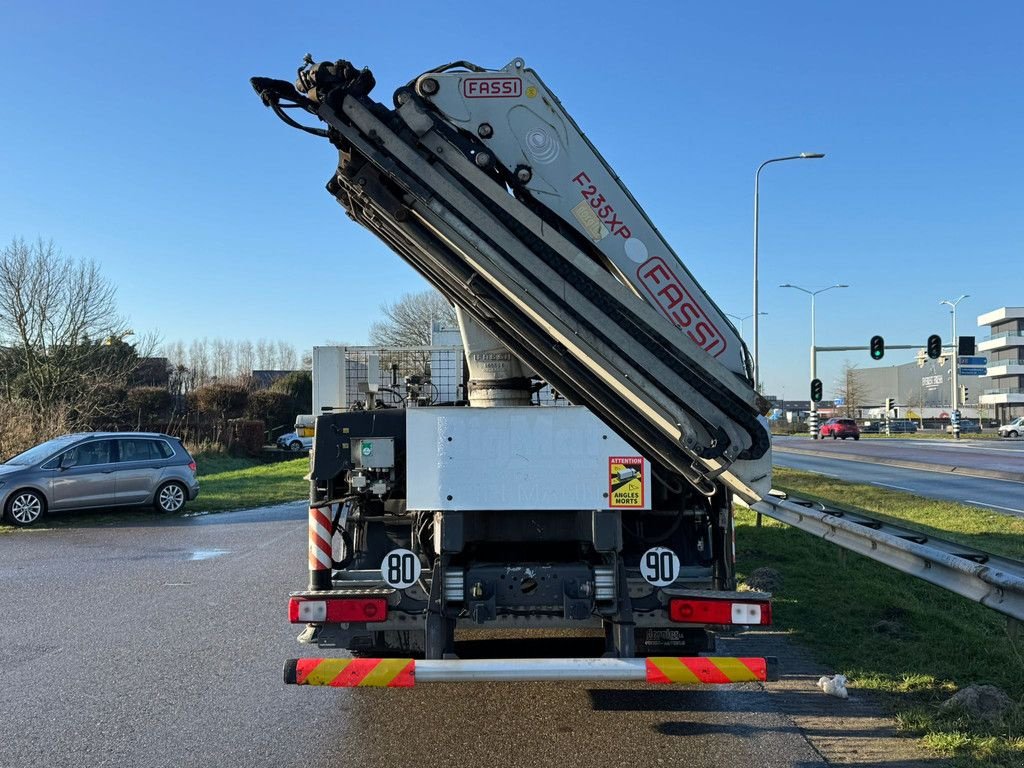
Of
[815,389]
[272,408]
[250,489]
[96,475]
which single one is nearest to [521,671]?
[96,475]

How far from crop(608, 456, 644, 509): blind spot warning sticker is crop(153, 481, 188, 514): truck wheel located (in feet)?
42.2

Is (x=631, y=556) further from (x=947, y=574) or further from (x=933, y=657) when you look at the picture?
(x=933, y=657)

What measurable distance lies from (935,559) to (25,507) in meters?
14.1

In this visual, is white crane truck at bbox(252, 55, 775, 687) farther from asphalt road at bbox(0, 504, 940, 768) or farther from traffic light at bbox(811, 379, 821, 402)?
traffic light at bbox(811, 379, 821, 402)

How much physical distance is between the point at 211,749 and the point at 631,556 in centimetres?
258

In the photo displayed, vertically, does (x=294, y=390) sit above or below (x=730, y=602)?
above

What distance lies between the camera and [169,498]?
1519cm

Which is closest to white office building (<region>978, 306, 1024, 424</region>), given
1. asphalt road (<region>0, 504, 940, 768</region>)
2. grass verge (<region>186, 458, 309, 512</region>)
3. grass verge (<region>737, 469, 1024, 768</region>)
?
grass verge (<region>186, 458, 309, 512</region>)

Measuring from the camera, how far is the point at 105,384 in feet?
79.4

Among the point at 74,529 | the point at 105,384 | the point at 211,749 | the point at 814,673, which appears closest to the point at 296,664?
the point at 211,749

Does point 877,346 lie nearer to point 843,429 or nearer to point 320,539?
point 843,429

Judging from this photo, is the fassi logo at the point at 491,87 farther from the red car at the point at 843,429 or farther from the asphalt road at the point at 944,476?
the red car at the point at 843,429

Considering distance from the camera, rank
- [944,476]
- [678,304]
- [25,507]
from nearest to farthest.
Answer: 1. [678,304]
2. [25,507]
3. [944,476]

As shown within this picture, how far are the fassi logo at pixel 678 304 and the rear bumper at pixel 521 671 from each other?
1594mm
